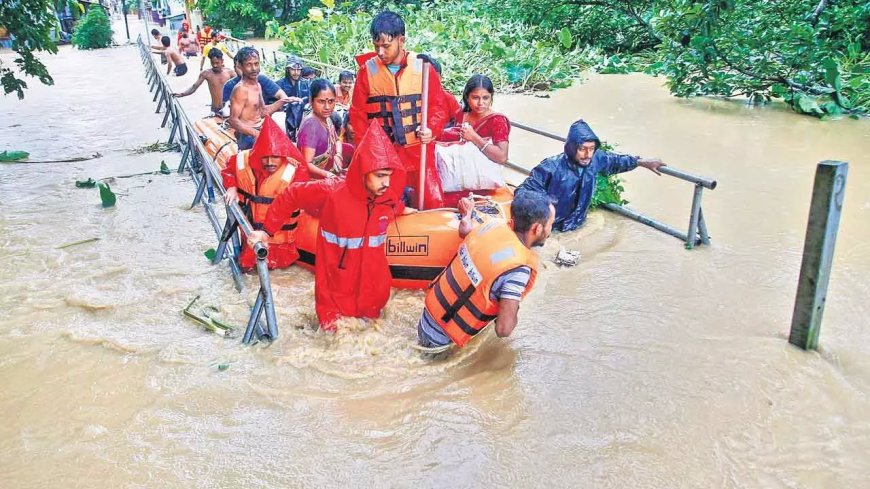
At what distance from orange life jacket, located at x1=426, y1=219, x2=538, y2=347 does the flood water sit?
1.14 feet

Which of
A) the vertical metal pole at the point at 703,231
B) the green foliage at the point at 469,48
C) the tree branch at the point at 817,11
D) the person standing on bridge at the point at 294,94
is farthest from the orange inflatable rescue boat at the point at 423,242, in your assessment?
the tree branch at the point at 817,11

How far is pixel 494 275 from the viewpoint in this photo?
3168 mm

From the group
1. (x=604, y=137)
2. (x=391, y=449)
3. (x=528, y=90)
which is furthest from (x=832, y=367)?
(x=528, y=90)

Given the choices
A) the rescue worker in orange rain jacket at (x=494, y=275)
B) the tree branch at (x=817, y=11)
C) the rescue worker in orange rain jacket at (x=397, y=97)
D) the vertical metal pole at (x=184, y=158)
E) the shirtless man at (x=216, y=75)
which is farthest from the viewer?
the tree branch at (x=817, y=11)

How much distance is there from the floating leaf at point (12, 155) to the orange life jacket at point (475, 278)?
306 inches

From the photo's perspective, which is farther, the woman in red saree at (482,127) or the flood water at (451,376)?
the woman in red saree at (482,127)

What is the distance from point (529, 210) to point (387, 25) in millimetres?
1950

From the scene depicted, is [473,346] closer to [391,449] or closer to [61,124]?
[391,449]

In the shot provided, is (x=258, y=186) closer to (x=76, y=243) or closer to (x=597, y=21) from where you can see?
(x=76, y=243)

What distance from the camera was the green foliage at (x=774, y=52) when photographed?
10.3m

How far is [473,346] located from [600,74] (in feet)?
41.1

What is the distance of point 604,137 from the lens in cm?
957

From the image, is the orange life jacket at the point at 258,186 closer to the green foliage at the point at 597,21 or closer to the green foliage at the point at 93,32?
the green foliage at the point at 597,21

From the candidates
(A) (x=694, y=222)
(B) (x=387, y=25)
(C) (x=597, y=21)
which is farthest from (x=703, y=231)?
(C) (x=597, y=21)
